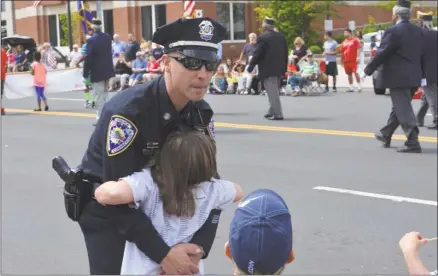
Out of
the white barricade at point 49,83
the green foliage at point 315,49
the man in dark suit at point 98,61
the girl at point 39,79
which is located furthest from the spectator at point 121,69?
the green foliage at point 315,49

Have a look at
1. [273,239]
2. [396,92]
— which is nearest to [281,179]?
[396,92]

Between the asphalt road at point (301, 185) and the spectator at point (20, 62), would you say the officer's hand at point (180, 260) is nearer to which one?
the asphalt road at point (301, 185)

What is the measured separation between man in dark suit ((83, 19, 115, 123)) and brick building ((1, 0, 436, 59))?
2172 cm

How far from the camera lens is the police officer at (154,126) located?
2779mm

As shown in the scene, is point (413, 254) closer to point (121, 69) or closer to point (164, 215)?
point (164, 215)

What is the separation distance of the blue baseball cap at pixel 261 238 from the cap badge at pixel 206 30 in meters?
0.79

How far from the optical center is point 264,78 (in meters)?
13.6

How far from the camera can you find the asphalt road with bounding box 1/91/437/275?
5473 mm

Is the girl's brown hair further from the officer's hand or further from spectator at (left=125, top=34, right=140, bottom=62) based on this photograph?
spectator at (left=125, top=34, right=140, bottom=62)

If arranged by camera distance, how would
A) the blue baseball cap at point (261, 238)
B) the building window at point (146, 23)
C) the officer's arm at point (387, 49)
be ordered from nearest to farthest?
the blue baseball cap at point (261, 238) < the officer's arm at point (387, 49) < the building window at point (146, 23)

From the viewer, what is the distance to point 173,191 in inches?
106

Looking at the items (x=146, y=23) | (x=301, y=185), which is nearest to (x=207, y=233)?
(x=301, y=185)

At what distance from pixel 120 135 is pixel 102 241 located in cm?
51

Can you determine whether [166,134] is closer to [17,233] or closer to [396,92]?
[17,233]
